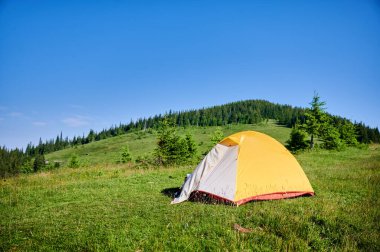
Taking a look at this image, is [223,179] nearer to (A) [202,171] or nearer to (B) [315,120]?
(A) [202,171]

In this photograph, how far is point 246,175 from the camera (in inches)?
366

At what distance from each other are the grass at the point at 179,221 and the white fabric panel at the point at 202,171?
699 millimetres

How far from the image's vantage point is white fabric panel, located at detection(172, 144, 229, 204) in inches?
375

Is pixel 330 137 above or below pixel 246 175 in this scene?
above

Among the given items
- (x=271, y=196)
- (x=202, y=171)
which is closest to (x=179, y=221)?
(x=202, y=171)

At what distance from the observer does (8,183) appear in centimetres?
1406

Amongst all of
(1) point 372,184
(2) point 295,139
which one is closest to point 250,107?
(2) point 295,139

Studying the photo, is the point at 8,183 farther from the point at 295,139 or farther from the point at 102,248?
the point at 295,139

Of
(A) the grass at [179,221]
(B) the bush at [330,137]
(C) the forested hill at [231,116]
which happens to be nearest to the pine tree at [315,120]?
(B) the bush at [330,137]

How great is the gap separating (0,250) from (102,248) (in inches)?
91.0

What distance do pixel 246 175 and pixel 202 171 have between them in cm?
170

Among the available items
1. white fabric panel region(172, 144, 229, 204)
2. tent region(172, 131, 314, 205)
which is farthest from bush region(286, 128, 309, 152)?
white fabric panel region(172, 144, 229, 204)

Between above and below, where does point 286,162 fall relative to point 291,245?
above

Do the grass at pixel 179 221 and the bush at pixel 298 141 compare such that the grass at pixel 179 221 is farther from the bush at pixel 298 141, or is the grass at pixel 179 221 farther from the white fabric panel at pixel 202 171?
the bush at pixel 298 141
